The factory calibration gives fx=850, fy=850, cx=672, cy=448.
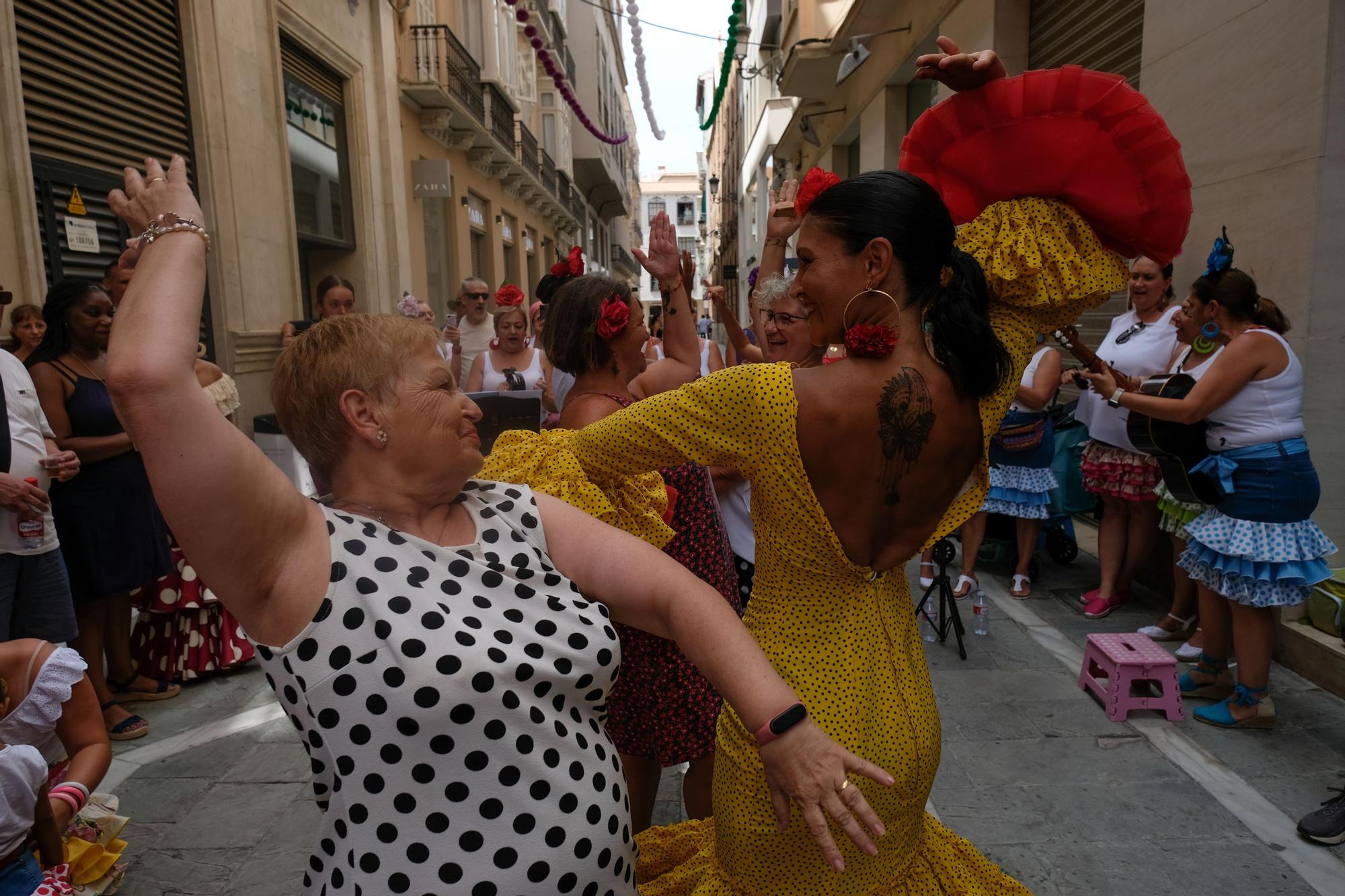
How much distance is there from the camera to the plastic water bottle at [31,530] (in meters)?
3.27

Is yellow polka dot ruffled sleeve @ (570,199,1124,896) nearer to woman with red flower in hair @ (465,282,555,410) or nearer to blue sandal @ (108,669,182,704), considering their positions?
blue sandal @ (108,669,182,704)

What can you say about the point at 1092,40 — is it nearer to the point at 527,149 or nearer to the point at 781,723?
the point at 781,723

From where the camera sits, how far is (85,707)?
8.36 ft

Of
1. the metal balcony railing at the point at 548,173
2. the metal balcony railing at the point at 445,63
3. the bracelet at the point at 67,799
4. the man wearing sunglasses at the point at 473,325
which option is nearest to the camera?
the bracelet at the point at 67,799

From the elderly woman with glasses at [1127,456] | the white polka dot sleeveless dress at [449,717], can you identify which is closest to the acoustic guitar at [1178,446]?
the elderly woman with glasses at [1127,456]

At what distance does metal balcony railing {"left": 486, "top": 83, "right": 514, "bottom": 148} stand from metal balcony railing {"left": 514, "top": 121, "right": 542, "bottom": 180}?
0.51 metres

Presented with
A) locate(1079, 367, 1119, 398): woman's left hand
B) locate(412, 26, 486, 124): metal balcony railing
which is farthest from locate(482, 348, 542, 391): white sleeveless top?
locate(412, 26, 486, 124): metal balcony railing

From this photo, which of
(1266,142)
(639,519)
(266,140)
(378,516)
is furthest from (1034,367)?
(266,140)

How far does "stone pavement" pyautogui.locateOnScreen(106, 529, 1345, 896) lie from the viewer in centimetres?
280

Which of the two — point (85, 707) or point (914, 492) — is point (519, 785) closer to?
point (914, 492)

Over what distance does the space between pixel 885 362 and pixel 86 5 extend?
7.12m

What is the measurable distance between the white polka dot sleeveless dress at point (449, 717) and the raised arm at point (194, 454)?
2.2 inches

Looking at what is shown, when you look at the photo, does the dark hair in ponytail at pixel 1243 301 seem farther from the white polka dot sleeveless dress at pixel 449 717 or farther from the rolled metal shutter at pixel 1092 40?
the white polka dot sleeveless dress at pixel 449 717

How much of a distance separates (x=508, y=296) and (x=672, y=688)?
4.11 m
